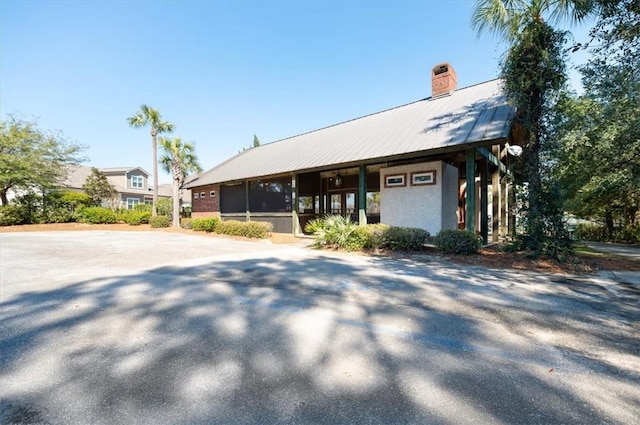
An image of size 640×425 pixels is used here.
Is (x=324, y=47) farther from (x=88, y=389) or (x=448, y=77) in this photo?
(x=88, y=389)

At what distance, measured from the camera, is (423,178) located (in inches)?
435

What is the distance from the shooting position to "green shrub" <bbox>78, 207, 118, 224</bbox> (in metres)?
21.1

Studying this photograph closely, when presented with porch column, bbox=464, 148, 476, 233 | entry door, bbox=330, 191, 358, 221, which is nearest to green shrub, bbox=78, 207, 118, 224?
entry door, bbox=330, 191, 358, 221

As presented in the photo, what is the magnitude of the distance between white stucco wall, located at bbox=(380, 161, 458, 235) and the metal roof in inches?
53.9

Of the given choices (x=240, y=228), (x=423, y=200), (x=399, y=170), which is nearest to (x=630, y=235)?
(x=423, y=200)

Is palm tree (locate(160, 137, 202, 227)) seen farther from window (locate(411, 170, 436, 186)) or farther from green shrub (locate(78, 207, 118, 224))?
window (locate(411, 170, 436, 186))

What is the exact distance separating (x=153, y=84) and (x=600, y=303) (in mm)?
18782

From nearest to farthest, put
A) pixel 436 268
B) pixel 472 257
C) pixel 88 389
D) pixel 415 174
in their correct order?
pixel 88 389 < pixel 436 268 < pixel 472 257 < pixel 415 174

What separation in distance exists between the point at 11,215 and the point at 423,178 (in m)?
25.3

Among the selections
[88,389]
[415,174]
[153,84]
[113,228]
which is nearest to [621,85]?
[415,174]

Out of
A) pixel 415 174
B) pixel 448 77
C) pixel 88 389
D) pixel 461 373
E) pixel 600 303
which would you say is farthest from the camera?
pixel 448 77

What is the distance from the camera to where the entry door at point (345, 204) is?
49.3 ft

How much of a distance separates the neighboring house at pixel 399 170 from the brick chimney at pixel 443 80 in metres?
0.04

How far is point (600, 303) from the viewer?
4.16 m
